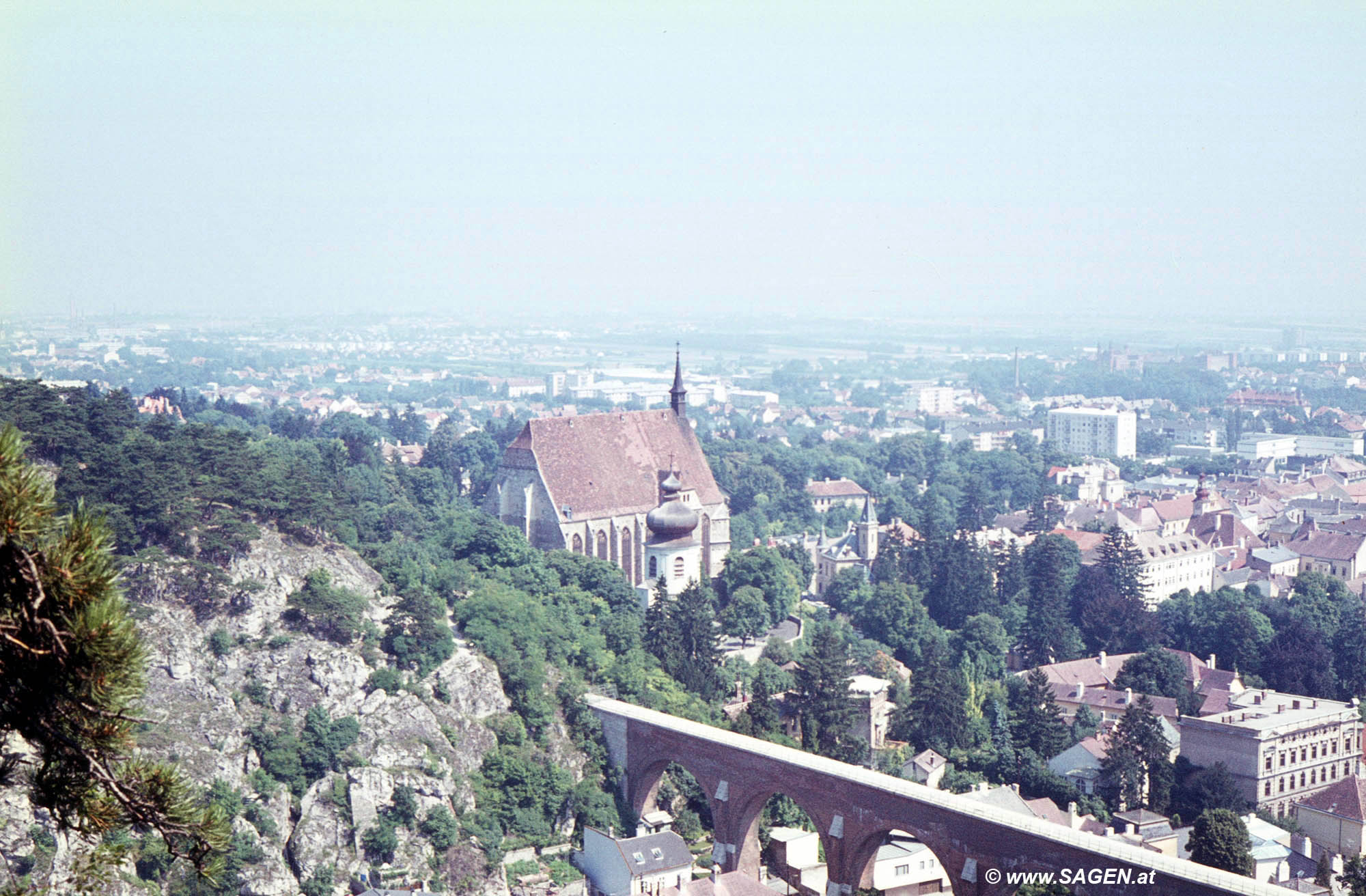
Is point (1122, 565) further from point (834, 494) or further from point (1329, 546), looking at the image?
point (834, 494)

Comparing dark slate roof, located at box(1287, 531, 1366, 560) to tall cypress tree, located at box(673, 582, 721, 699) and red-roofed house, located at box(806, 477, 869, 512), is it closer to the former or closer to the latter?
red-roofed house, located at box(806, 477, 869, 512)

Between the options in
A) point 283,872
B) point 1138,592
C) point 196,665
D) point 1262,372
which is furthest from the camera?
point 1262,372

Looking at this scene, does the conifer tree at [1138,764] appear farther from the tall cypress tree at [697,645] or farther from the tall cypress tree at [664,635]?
the tall cypress tree at [664,635]

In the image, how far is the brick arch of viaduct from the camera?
26.8 m

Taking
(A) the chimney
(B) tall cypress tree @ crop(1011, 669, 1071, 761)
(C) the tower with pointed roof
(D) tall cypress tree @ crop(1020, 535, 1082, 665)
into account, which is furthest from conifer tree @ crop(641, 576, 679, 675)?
(C) the tower with pointed roof

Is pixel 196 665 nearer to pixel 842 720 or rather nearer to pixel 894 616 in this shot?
pixel 842 720

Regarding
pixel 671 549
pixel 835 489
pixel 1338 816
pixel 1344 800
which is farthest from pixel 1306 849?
pixel 835 489

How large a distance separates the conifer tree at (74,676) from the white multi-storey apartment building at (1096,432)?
124 meters

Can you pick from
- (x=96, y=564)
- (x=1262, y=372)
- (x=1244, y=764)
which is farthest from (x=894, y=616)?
(x=1262, y=372)

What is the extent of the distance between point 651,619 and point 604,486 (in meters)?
7.35

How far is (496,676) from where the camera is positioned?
38.5 metres

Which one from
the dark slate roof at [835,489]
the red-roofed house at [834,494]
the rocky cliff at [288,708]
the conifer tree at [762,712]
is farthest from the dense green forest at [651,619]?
the dark slate roof at [835,489]

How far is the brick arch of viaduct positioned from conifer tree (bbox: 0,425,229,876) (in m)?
20.4

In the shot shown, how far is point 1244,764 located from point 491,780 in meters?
19.4
